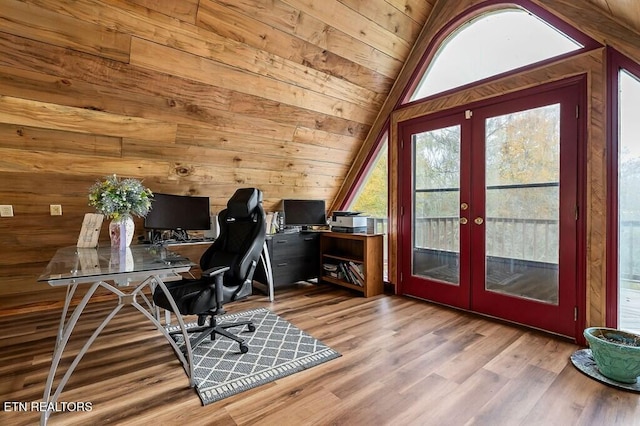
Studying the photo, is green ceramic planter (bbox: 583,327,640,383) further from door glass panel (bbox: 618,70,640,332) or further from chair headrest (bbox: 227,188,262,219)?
chair headrest (bbox: 227,188,262,219)

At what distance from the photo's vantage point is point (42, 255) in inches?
124

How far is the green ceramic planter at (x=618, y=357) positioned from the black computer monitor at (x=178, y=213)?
353 centimetres

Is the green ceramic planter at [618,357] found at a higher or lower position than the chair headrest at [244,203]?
lower

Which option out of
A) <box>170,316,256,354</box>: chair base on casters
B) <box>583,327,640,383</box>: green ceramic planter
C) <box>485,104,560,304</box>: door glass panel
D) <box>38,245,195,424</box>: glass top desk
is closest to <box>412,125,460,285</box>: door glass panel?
<box>485,104,560,304</box>: door glass panel

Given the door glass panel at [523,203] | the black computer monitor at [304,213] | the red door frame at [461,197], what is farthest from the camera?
the black computer monitor at [304,213]

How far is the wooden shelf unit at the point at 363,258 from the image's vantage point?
3799 mm

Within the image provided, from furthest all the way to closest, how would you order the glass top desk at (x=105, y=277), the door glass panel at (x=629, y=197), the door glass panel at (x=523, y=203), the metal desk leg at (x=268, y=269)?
the metal desk leg at (x=268, y=269)
the door glass panel at (x=523, y=203)
the door glass panel at (x=629, y=197)
the glass top desk at (x=105, y=277)

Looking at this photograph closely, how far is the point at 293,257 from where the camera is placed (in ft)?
13.5

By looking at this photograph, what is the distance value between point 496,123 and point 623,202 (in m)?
1.14

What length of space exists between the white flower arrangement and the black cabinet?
A: 162cm

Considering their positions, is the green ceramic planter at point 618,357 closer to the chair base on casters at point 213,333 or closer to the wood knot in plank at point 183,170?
the chair base on casters at point 213,333

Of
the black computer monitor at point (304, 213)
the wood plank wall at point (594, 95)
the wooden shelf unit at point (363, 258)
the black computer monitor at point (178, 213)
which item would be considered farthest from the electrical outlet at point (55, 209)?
the wood plank wall at point (594, 95)

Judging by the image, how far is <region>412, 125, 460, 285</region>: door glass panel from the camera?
3.36m

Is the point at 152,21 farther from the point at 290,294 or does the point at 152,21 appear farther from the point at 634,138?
the point at 634,138
